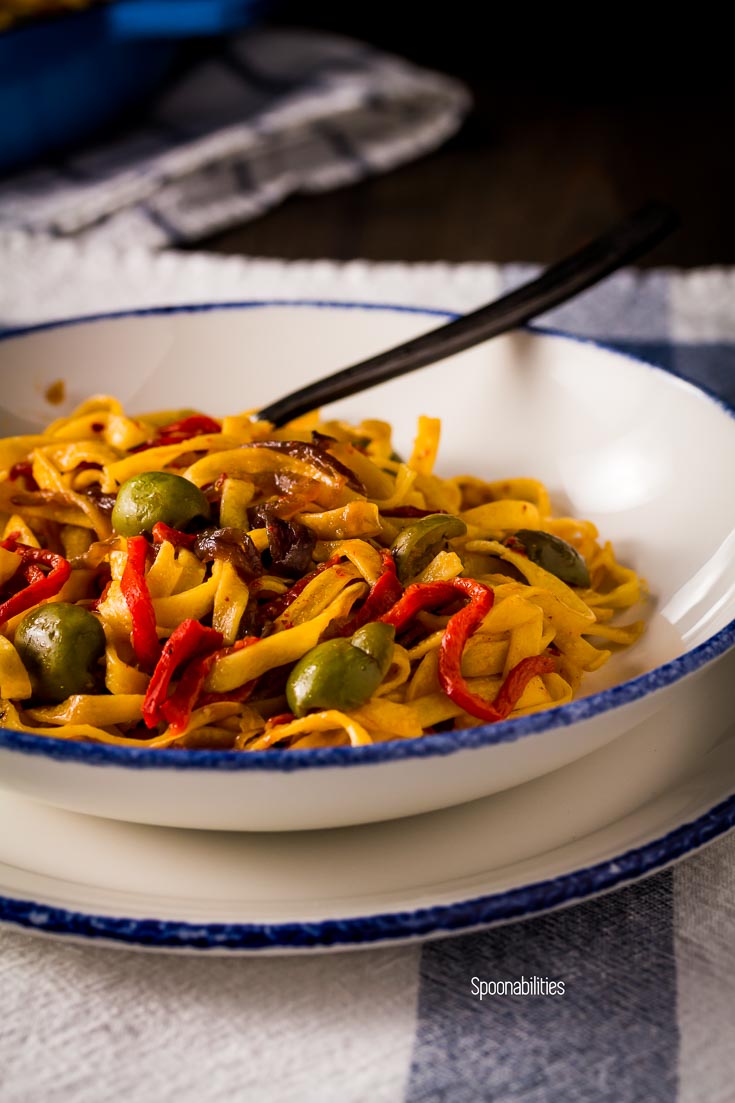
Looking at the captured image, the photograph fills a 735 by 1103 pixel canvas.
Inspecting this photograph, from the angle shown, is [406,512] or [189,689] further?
[406,512]

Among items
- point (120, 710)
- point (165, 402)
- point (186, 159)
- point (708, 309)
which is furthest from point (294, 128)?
point (120, 710)

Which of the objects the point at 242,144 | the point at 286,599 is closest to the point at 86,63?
the point at 242,144

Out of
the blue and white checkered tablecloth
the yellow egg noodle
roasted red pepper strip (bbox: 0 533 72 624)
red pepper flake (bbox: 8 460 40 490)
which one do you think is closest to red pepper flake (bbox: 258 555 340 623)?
the yellow egg noodle

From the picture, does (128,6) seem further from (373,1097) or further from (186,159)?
(373,1097)

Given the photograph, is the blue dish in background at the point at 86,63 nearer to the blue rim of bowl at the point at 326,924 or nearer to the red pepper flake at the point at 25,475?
the red pepper flake at the point at 25,475

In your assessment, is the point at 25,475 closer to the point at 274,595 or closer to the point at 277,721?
the point at 274,595

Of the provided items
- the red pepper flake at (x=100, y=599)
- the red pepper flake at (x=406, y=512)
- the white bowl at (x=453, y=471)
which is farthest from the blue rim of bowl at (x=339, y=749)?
the red pepper flake at (x=406, y=512)

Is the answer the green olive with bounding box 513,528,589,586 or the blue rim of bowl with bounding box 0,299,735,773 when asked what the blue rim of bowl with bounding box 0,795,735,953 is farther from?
the green olive with bounding box 513,528,589,586
